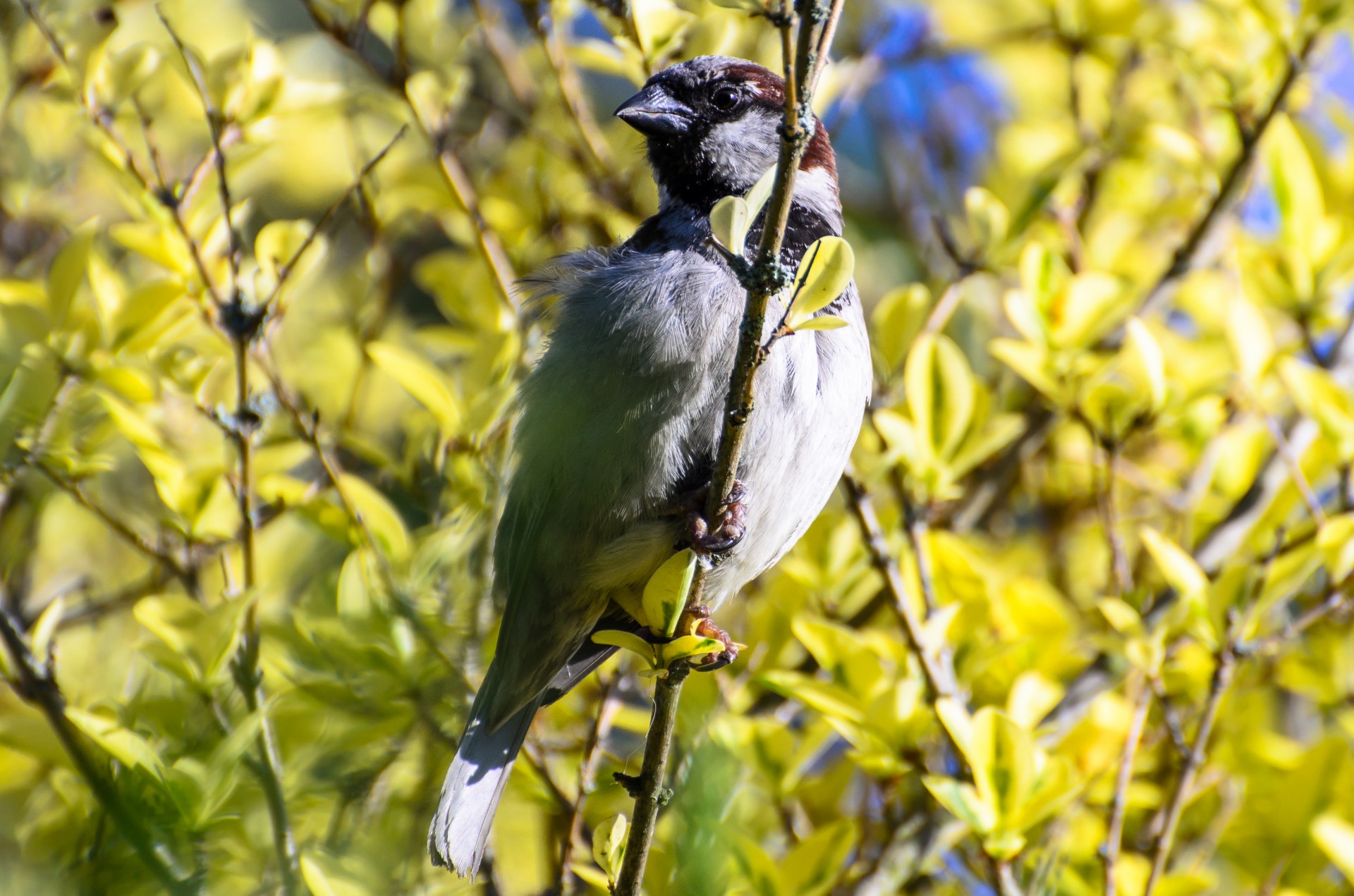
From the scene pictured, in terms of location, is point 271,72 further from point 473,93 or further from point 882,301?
point 882,301

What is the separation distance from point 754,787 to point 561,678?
19.2 inches

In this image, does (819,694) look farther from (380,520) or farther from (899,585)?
(380,520)

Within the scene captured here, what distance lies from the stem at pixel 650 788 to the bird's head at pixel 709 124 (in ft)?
3.72

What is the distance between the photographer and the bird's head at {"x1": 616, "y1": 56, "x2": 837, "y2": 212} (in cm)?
254

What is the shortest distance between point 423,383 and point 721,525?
65 cm

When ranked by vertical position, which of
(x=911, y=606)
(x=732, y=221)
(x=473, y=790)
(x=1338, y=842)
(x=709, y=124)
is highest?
(x=732, y=221)

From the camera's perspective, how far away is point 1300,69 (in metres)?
2.60

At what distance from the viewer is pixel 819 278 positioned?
5.03 ft

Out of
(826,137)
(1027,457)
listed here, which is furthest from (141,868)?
(1027,457)

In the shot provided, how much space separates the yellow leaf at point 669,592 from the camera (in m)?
1.80

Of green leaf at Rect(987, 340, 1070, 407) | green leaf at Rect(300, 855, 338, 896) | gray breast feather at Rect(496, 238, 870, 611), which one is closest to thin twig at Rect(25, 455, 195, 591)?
gray breast feather at Rect(496, 238, 870, 611)

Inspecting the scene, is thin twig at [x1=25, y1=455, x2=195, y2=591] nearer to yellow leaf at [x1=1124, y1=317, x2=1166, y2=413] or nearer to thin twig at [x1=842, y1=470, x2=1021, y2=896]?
thin twig at [x1=842, y1=470, x2=1021, y2=896]

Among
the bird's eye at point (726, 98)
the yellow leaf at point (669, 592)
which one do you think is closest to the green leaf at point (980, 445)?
the yellow leaf at point (669, 592)

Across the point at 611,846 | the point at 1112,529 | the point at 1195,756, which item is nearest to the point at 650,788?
the point at 611,846
